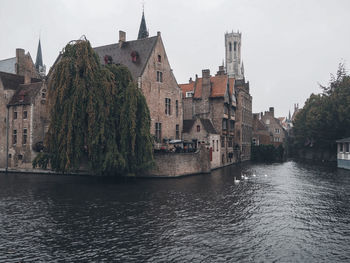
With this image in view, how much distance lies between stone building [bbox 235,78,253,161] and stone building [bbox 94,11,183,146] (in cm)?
1895

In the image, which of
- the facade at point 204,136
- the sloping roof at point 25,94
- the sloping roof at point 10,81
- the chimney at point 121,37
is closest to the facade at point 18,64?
the sloping roof at point 10,81

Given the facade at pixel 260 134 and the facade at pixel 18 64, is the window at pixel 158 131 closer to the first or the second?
the facade at pixel 18 64

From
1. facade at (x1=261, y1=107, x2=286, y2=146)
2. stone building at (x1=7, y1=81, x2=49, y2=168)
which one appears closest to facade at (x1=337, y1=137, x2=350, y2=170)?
facade at (x1=261, y1=107, x2=286, y2=146)

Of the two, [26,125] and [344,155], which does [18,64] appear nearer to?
[26,125]

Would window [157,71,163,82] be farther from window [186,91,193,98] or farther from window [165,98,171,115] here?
window [186,91,193,98]

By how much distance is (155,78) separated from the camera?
140ft

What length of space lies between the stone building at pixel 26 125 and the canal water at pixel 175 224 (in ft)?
46.1

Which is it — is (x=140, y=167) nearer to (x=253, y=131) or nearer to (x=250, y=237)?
(x=250, y=237)

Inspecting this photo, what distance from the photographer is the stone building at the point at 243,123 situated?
204 feet

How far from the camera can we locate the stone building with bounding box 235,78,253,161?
204 feet

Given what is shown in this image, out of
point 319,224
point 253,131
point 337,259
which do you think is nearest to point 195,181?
point 319,224

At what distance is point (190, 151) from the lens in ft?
130

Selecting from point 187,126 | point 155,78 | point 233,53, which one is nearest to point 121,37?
point 155,78

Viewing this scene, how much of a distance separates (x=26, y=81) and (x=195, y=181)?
32100 millimetres
